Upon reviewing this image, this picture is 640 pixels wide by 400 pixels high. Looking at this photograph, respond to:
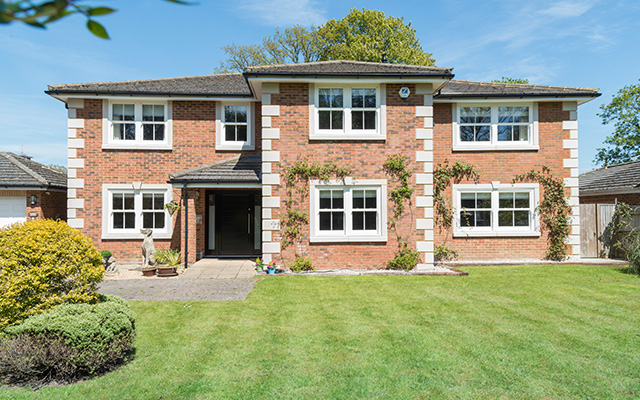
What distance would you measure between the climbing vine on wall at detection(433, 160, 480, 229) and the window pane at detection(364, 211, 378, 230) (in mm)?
3118

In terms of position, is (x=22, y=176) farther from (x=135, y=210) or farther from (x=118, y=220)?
(x=135, y=210)

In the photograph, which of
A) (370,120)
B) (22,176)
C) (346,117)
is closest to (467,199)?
(370,120)

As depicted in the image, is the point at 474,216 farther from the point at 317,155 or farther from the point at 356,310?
the point at 356,310

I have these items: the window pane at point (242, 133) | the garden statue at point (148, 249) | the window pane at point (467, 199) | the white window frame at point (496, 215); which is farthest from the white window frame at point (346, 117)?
the garden statue at point (148, 249)

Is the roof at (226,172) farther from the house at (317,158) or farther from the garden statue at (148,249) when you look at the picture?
the garden statue at (148,249)

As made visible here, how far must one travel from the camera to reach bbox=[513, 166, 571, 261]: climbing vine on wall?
45.2ft

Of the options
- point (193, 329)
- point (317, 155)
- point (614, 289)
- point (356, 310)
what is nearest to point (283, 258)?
point (317, 155)

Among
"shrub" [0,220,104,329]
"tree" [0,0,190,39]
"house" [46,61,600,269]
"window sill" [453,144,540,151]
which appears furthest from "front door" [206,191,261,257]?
"tree" [0,0,190,39]

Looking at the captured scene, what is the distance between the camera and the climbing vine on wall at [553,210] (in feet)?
45.2

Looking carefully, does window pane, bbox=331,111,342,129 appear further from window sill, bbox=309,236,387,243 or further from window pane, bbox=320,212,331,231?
window sill, bbox=309,236,387,243

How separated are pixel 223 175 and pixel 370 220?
511 centimetres

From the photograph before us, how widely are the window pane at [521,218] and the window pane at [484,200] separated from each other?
979mm

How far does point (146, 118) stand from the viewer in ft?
46.8

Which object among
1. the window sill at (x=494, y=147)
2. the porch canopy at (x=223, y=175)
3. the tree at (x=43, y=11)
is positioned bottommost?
the tree at (x=43, y=11)
